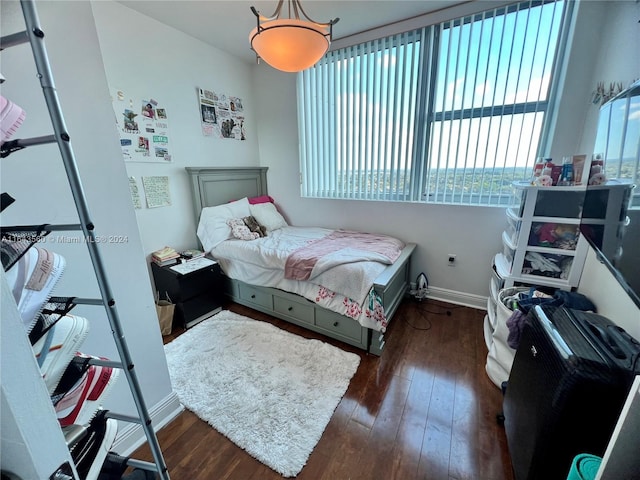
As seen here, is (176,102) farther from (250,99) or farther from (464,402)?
(464,402)

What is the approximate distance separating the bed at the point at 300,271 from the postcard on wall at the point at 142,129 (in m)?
0.34

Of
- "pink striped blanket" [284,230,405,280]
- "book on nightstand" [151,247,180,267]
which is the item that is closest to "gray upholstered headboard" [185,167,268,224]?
"book on nightstand" [151,247,180,267]

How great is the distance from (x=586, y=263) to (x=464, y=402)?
3.70ft

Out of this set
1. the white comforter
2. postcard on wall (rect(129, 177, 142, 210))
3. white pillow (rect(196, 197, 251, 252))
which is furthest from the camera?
white pillow (rect(196, 197, 251, 252))

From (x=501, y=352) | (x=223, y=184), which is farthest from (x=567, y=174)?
(x=223, y=184)

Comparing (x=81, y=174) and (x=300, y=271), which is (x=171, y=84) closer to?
(x=81, y=174)

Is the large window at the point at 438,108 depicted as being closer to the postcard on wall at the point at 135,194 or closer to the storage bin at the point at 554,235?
the storage bin at the point at 554,235

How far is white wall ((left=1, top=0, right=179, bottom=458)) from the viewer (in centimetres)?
88

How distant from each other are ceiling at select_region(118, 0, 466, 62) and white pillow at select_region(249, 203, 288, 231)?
180 centimetres

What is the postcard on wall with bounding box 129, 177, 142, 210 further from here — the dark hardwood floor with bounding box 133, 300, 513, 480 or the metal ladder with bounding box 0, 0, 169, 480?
the metal ladder with bounding box 0, 0, 169, 480

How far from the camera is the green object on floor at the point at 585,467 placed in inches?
29.6

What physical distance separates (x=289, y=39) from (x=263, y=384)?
2.05 metres

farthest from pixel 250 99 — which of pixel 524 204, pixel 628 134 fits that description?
pixel 628 134

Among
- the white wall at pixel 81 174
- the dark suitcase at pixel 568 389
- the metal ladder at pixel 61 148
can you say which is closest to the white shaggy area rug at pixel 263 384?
the white wall at pixel 81 174
